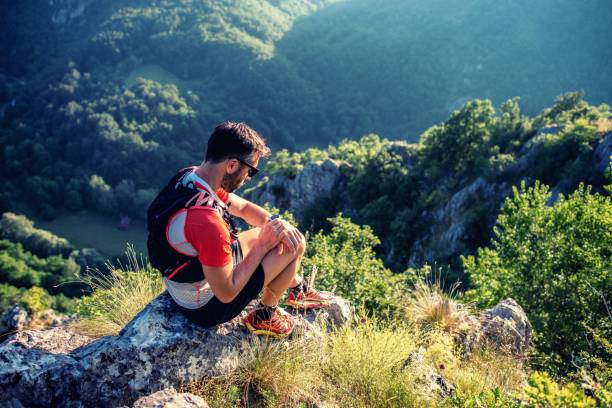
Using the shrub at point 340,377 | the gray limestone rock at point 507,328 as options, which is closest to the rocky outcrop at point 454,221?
the gray limestone rock at point 507,328

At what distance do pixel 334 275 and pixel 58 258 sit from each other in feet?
187

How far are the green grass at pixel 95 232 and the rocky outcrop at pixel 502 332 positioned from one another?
6396cm

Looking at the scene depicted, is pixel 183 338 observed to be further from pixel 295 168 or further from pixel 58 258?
pixel 58 258

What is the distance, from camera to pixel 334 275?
5.96 meters

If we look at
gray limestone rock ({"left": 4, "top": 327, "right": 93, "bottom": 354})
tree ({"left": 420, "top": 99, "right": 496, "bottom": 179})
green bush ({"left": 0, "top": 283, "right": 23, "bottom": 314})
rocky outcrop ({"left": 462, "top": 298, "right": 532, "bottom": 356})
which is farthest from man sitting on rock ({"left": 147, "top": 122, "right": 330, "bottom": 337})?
green bush ({"left": 0, "top": 283, "right": 23, "bottom": 314})

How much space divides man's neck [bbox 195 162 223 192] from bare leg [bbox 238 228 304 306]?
0.62 metres

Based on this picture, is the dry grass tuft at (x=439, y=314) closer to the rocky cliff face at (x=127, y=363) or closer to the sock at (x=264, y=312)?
the rocky cliff face at (x=127, y=363)

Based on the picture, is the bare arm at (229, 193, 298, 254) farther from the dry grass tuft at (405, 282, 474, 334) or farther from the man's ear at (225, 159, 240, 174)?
the dry grass tuft at (405, 282, 474, 334)

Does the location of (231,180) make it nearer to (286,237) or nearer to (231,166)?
(231,166)

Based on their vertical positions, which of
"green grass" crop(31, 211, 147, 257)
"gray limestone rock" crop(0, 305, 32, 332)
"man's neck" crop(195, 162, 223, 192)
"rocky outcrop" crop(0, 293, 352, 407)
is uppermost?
"man's neck" crop(195, 162, 223, 192)

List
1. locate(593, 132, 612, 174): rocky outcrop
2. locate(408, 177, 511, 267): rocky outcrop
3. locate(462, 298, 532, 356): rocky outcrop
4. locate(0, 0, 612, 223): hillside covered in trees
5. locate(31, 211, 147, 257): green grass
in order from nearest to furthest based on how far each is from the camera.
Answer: locate(462, 298, 532, 356): rocky outcrop
locate(593, 132, 612, 174): rocky outcrop
locate(408, 177, 511, 267): rocky outcrop
locate(31, 211, 147, 257): green grass
locate(0, 0, 612, 223): hillside covered in trees

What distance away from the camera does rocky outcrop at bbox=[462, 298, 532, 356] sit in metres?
4.89

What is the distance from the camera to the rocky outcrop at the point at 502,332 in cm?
489

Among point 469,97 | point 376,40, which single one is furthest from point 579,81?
point 376,40
